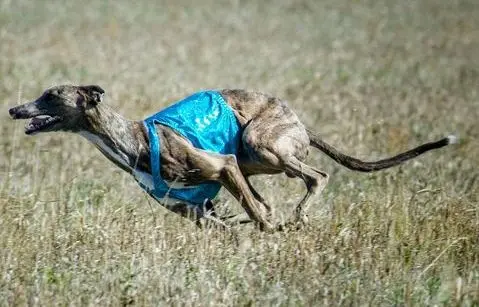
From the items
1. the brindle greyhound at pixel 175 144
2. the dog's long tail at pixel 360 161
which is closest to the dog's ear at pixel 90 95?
the brindle greyhound at pixel 175 144

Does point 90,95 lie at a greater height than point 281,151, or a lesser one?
greater

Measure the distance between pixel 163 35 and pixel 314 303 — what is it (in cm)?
1765

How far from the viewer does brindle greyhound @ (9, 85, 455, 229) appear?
24.5 ft

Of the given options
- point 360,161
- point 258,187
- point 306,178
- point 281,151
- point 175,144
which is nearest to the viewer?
point 175,144

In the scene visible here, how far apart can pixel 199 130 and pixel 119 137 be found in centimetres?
60

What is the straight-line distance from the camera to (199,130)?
7574 mm

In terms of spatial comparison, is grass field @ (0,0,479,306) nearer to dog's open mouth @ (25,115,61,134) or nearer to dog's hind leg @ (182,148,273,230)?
dog's hind leg @ (182,148,273,230)

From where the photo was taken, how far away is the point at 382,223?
726 cm


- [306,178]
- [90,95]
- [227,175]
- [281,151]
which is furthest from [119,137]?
[306,178]

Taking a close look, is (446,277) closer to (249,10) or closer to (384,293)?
(384,293)

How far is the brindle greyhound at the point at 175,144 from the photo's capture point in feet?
24.5

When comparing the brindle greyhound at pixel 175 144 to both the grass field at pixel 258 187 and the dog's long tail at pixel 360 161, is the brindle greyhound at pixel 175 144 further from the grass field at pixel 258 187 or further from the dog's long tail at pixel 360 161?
the grass field at pixel 258 187

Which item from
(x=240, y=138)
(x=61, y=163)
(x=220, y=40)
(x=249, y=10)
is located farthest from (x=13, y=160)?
(x=249, y=10)

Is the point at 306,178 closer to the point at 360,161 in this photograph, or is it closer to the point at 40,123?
the point at 360,161
